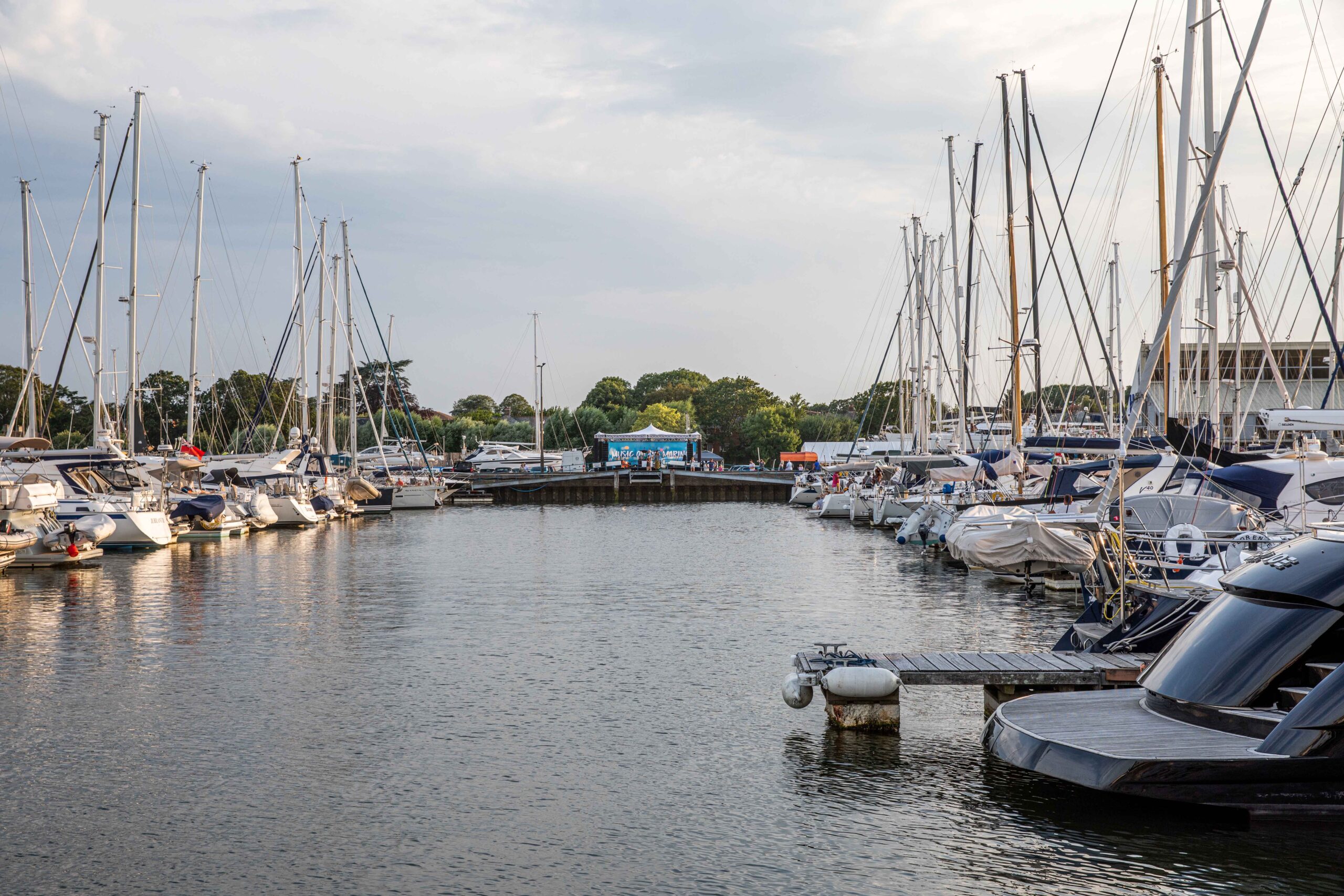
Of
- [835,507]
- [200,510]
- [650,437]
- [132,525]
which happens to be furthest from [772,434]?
[132,525]

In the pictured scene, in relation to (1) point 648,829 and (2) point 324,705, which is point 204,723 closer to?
(2) point 324,705

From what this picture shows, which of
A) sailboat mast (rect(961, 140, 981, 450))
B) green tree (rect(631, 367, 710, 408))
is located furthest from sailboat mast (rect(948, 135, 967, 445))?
green tree (rect(631, 367, 710, 408))

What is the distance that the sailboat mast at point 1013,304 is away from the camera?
112ft

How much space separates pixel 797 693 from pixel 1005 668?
236 cm

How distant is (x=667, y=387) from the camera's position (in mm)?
160375

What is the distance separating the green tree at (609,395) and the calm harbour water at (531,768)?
136 m

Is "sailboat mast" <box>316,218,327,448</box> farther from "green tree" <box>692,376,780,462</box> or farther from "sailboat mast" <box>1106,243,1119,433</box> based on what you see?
"green tree" <box>692,376,780,462</box>

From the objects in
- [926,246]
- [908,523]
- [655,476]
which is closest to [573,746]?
[908,523]

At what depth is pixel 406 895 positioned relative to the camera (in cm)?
907

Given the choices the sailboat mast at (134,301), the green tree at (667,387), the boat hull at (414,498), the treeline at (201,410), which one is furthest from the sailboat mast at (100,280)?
the green tree at (667,387)

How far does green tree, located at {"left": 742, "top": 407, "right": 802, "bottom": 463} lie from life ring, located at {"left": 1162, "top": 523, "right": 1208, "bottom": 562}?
115 metres

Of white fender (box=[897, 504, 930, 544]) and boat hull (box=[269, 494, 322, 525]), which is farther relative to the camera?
boat hull (box=[269, 494, 322, 525])

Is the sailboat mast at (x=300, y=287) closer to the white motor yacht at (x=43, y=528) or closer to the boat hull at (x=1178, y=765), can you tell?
the white motor yacht at (x=43, y=528)

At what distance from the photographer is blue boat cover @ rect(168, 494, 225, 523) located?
142 ft
